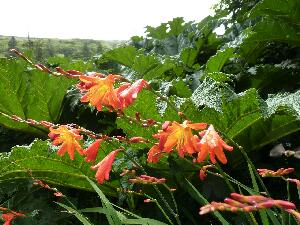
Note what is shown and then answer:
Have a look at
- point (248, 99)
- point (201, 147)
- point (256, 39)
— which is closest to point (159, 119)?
point (248, 99)

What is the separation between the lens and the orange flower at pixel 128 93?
106 centimetres

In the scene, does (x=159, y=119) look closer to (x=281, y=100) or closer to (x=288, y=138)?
(x=281, y=100)

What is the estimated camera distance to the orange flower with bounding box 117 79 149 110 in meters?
1.06

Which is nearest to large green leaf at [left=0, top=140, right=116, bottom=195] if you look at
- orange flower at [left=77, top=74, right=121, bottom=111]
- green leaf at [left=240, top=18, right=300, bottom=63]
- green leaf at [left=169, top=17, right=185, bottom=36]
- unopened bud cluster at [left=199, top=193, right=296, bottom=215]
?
orange flower at [left=77, top=74, right=121, bottom=111]

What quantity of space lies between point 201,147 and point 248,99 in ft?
2.71

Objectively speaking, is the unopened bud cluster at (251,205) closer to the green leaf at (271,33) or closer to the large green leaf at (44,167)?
the large green leaf at (44,167)

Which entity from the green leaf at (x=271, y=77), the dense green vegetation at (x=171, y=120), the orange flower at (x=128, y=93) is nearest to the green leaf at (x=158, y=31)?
the dense green vegetation at (x=171, y=120)

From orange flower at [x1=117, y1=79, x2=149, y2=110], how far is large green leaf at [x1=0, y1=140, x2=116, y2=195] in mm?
837

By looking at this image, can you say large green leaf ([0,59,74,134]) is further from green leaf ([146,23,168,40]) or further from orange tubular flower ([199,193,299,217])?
orange tubular flower ([199,193,299,217])

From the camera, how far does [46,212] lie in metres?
2.15

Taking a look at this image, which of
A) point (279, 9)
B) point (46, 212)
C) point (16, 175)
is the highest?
point (279, 9)

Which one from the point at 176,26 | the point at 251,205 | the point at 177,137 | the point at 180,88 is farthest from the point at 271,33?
the point at 176,26

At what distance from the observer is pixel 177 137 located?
1.12 metres

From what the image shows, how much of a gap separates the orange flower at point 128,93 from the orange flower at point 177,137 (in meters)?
0.11
